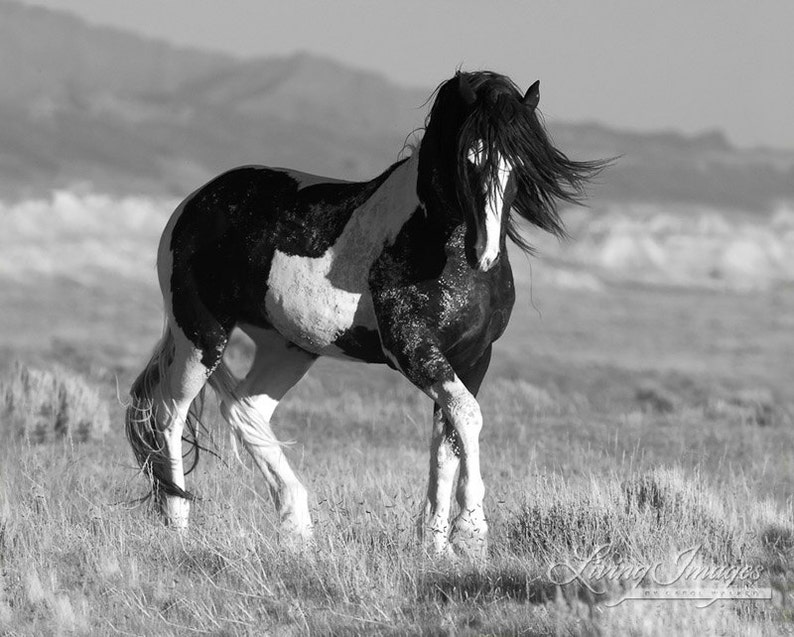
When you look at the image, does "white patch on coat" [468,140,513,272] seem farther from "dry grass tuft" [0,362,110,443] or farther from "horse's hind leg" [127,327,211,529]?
"dry grass tuft" [0,362,110,443]

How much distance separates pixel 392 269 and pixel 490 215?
0.76 metres

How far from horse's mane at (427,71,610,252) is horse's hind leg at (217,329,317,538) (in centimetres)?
189

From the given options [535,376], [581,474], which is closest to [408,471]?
[581,474]

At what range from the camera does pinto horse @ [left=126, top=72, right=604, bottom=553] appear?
6172 mm

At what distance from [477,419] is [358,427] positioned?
289 inches

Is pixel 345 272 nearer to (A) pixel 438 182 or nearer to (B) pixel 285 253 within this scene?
(B) pixel 285 253

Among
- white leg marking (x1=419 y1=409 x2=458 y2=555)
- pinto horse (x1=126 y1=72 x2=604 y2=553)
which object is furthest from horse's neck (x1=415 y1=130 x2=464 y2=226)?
white leg marking (x1=419 y1=409 x2=458 y2=555)

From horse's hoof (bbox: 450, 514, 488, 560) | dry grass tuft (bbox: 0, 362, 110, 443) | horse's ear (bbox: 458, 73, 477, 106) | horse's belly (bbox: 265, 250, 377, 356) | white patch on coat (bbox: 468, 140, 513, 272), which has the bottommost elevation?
dry grass tuft (bbox: 0, 362, 110, 443)

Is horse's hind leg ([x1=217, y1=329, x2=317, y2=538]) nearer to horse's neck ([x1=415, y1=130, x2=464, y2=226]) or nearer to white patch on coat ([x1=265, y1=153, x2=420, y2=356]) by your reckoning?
white patch on coat ([x1=265, y1=153, x2=420, y2=356])

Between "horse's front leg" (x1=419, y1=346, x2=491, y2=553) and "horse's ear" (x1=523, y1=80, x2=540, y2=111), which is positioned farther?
"horse's front leg" (x1=419, y1=346, x2=491, y2=553)

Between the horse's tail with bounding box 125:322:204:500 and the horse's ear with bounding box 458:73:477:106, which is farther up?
the horse's ear with bounding box 458:73:477:106

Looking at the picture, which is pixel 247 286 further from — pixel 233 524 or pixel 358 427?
pixel 358 427

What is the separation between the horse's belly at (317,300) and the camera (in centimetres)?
670

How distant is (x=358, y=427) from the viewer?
13.7 meters
